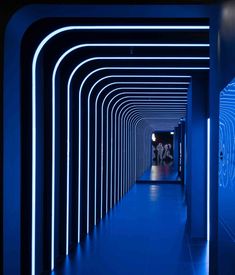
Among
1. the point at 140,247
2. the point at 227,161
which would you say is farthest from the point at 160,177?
the point at 227,161

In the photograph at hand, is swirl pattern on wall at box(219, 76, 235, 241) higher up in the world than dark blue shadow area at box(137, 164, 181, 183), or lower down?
higher up

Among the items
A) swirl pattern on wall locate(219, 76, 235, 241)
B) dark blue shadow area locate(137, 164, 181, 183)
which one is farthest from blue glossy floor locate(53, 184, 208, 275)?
dark blue shadow area locate(137, 164, 181, 183)

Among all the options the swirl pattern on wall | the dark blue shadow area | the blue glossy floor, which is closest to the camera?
the swirl pattern on wall

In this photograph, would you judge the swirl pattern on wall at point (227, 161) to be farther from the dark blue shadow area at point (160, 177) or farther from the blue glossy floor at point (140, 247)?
the dark blue shadow area at point (160, 177)

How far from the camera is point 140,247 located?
7141 mm

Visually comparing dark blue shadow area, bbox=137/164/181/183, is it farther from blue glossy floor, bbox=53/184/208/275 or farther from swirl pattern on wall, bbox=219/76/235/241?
swirl pattern on wall, bbox=219/76/235/241

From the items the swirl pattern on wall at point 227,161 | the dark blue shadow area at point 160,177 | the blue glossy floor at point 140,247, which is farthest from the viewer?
the dark blue shadow area at point 160,177

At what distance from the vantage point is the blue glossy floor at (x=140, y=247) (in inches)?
232

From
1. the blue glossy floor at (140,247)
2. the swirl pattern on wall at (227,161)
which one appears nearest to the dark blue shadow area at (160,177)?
the blue glossy floor at (140,247)

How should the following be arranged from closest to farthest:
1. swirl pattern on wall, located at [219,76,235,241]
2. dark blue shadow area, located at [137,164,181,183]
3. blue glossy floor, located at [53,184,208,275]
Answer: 1. swirl pattern on wall, located at [219,76,235,241]
2. blue glossy floor, located at [53,184,208,275]
3. dark blue shadow area, located at [137,164,181,183]

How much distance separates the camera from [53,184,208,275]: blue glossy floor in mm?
5898

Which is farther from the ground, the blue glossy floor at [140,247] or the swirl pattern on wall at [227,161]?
the swirl pattern on wall at [227,161]

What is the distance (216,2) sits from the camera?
3.54 m

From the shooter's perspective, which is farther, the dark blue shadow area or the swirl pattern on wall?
the dark blue shadow area
